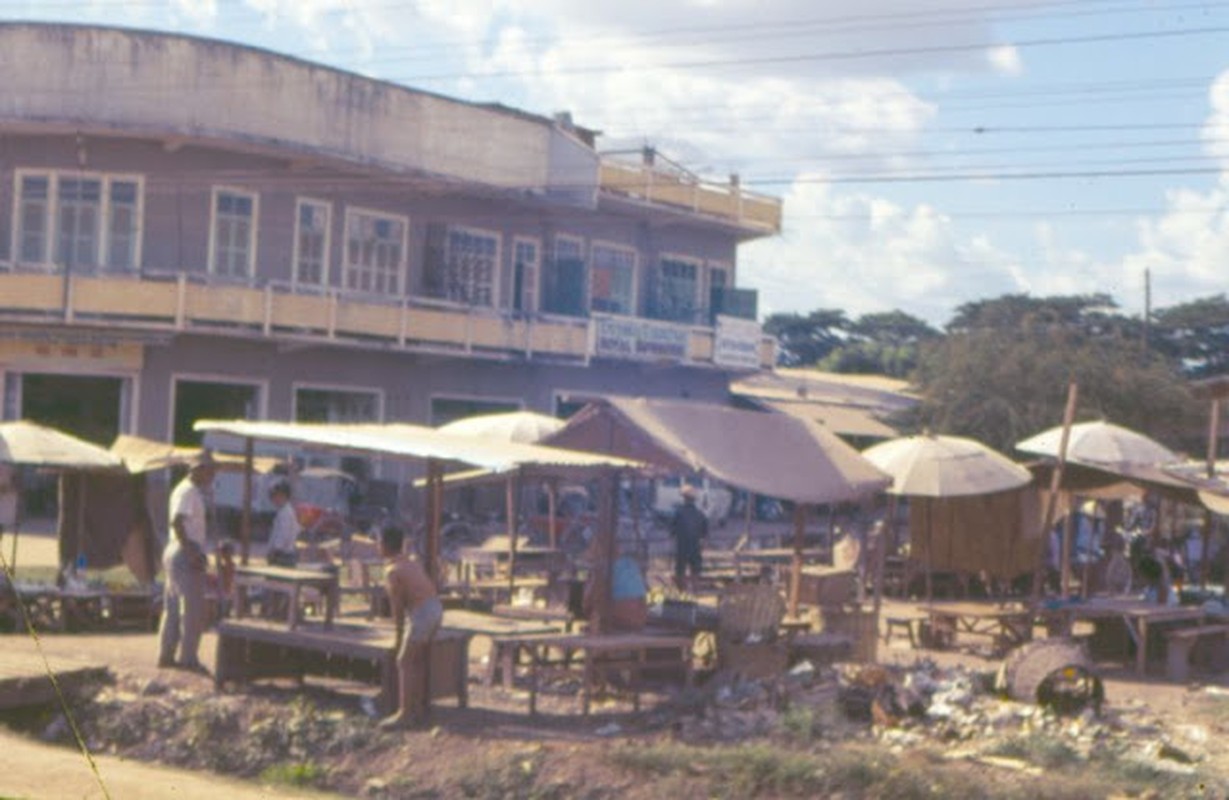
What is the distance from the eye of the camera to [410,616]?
12688mm

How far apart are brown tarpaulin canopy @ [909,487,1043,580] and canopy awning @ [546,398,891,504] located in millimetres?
6733

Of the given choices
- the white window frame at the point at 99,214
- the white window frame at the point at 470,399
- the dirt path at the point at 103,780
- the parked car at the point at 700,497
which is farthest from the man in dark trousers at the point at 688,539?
the parked car at the point at 700,497

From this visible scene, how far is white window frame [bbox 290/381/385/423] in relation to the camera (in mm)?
33250

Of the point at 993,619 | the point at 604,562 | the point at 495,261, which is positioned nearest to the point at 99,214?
the point at 495,261

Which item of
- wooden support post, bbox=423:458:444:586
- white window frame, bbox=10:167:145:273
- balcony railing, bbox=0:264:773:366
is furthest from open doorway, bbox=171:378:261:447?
wooden support post, bbox=423:458:444:586

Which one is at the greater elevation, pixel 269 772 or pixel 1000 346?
pixel 1000 346

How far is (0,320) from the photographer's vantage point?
29219mm

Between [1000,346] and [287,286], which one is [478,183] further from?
[1000,346]

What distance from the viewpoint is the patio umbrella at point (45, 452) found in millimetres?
16672

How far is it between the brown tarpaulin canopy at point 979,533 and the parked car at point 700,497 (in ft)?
46.7

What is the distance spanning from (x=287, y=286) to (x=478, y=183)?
16.2 feet

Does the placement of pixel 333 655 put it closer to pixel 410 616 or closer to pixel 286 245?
pixel 410 616

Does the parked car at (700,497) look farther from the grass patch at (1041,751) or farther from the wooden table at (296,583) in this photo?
the grass patch at (1041,751)

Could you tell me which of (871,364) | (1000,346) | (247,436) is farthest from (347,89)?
(871,364)
